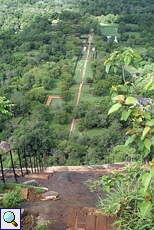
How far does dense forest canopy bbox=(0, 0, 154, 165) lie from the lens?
A: 26.7m

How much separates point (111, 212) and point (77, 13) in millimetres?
74736

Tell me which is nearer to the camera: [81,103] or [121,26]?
[81,103]

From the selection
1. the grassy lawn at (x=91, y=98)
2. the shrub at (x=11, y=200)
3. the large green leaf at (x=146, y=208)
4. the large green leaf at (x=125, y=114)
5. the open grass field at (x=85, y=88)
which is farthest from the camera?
the open grass field at (x=85, y=88)

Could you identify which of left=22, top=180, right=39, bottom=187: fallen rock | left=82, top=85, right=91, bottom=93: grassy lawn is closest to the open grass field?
left=82, top=85, right=91, bottom=93: grassy lawn

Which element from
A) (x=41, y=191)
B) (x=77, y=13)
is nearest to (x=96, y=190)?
(x=41, y=191)

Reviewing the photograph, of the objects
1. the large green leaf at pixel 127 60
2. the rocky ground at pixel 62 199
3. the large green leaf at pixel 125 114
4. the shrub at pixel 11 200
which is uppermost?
the large green leaf at pixel 127 60

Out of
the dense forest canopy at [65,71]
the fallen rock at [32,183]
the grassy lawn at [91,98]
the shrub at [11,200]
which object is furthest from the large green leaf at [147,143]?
the grassy lawn at [91,98]

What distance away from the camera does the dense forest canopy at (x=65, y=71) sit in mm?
26703

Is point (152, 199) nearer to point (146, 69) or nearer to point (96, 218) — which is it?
point (96, 218)

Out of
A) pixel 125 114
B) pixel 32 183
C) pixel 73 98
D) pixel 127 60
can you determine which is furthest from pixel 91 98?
pixel 125 114

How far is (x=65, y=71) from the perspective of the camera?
44.5 metres

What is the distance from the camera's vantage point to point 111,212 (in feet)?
18.2

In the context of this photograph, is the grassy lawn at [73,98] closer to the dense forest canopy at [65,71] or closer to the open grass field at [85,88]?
the dense forest canopy at [65,71]

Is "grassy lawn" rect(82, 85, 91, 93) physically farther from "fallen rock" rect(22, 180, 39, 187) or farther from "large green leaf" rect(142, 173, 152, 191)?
"large green leaf" rect(142, 173, 152, 191)
